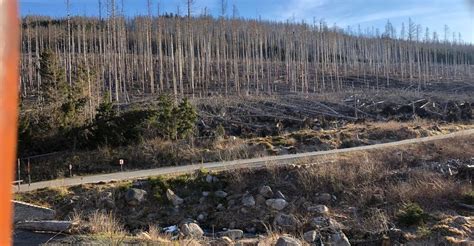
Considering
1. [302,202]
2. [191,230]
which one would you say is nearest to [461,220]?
[302,202]

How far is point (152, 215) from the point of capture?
1614 centimetres

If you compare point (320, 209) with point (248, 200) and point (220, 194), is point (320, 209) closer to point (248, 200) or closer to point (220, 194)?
point (248, 200)

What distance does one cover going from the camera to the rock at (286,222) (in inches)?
567

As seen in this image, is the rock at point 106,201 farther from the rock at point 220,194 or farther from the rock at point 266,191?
the rock at point 266,191

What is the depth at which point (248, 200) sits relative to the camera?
54.2 ft

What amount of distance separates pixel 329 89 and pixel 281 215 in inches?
1929

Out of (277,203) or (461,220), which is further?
(277,203)

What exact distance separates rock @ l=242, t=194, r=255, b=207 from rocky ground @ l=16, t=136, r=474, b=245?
0.14 feet

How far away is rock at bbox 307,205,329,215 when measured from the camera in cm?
1546

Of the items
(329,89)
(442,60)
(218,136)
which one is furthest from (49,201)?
(442,60)

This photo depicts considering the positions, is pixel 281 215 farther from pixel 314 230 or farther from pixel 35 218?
pixel 35 218

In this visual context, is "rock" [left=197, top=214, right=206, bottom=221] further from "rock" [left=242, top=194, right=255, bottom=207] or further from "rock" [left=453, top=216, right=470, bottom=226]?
"rock" [left=453, top=216, right=470, bottom=226]

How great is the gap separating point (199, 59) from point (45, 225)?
5318 cm

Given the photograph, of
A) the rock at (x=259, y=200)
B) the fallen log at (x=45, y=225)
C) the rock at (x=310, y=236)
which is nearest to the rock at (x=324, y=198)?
the rock at (x=259, y=200)
